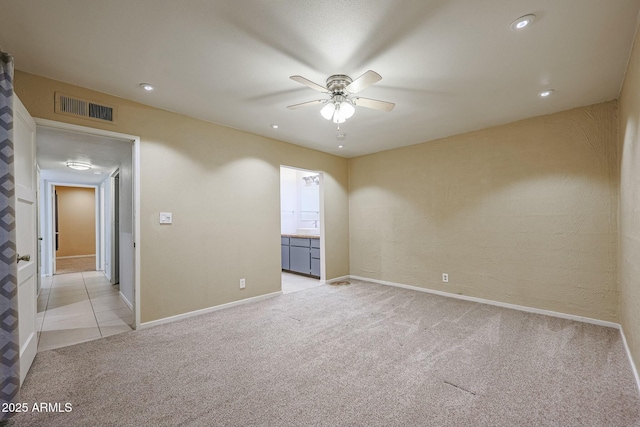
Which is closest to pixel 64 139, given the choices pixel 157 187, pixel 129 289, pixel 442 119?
pixel 157 187

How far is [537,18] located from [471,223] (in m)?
2.80

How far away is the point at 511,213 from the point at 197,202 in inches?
160

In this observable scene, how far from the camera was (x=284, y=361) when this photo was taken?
2.37 metres

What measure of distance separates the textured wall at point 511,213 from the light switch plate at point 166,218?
339 centimetres

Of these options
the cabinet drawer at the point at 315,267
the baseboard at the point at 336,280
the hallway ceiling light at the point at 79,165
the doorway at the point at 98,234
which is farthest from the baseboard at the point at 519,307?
the hallway ceiling light at the point at 79,165

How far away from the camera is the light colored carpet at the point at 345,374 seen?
1.72 m

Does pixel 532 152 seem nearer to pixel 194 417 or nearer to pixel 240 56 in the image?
pixel 240 56

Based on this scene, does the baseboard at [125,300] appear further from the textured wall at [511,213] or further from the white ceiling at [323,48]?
A: the textured wall at [511,213]

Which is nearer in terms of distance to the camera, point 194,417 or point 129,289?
point 194,417

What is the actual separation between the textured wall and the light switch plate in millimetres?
3389

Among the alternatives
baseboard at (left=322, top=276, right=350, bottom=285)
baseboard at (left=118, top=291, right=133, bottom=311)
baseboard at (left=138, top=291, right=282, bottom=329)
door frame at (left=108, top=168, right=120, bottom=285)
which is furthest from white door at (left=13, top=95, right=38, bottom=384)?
baseboard at (left=322, top=276, right=350, bottom=285)

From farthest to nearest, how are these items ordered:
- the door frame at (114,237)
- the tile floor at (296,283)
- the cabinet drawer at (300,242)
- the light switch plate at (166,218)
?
the cabinet drawer at (300,242)
the door frame at (114,237)
the tile floor at (296,283)
the light switch plate at (166,218)

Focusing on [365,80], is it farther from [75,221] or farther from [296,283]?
[75,221]

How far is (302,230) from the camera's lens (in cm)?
645
